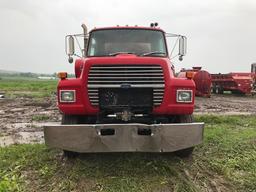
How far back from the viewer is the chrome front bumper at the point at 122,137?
235 inches

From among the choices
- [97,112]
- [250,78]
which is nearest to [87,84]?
[97,112]

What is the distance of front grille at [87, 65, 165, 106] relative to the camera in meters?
6.49

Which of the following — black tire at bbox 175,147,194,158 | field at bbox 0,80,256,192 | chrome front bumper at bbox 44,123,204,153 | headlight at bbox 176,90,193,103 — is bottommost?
field at bbox 0,80,256,192

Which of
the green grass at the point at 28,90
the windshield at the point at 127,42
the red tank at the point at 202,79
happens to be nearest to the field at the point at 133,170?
the windshield at the point at 127,42

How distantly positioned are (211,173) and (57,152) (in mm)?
3187

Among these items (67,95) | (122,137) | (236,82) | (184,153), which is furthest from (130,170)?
(236,82)

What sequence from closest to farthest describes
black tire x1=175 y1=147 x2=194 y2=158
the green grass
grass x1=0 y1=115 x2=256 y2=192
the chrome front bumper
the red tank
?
grass x1=0 y1=115 x2=256 y2=192 → the chrome front bumper → black tire x1=175 y1=147 x2=194 y2=158 → the red tank → the green grass

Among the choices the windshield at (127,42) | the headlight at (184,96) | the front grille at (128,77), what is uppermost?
the windshield at (127,42)

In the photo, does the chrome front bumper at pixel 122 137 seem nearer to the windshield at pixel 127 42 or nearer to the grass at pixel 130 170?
the grass at pixel 130 170

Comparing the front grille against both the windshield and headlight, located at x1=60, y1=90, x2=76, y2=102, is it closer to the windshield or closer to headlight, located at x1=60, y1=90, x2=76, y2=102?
headlight, located at x1=60, y1=90, x2=76, y2=102

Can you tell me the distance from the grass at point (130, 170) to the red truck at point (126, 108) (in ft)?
1.48

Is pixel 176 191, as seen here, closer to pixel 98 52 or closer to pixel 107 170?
pixel 107 170

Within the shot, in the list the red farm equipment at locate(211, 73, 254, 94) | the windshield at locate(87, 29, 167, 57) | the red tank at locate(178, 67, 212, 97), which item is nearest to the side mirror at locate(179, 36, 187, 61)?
the windshield at locate(87, 29, 167, 57)

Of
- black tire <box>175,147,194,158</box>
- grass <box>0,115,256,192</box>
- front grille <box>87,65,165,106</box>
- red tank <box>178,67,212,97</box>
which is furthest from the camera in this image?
red tank <box>178,67,212,97</box>
